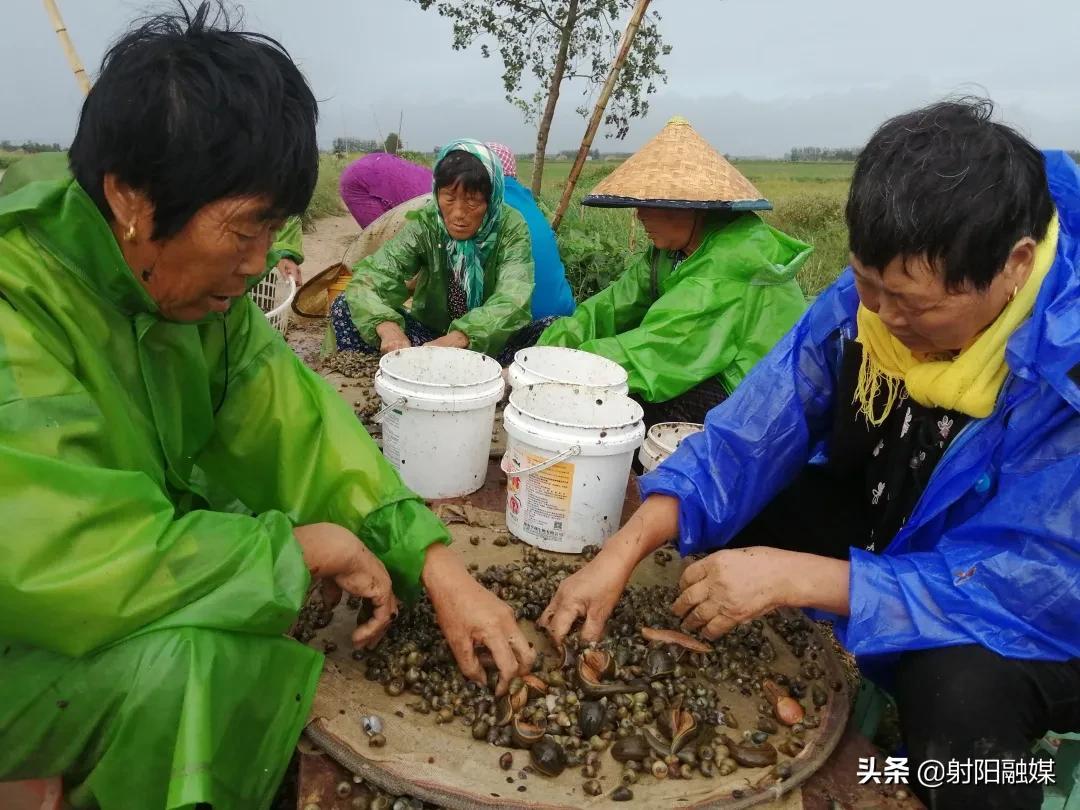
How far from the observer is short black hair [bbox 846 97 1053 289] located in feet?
5.86

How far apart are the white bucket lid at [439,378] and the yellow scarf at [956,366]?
5.17 feet

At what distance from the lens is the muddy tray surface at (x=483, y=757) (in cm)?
191

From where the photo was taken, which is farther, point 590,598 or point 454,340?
point 454,340

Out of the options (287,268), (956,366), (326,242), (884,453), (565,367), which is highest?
(956,366)

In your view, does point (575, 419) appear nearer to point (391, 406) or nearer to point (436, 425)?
point (436, 425)

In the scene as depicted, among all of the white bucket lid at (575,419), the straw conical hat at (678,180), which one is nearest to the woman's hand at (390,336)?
the straw conical hat at (678,180)

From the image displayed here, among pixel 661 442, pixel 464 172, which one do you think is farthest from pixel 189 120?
pixel 464 172

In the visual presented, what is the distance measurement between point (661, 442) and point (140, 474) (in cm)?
234

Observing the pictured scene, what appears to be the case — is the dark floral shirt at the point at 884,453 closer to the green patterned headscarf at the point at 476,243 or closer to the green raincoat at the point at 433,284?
the green raincoat at the point at 433,284

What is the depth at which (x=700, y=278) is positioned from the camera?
4.07 meters

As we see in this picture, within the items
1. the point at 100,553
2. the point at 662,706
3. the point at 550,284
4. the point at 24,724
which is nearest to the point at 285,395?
the point at 100,553

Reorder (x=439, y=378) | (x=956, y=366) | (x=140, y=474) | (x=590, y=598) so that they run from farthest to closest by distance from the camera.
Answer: (x=439, y=378)
(x=590, y=598)
(x=956, y=366)
(x=140, y=474)

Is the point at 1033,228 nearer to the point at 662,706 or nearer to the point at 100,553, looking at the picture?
the point at 662,706

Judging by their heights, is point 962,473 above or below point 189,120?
below
